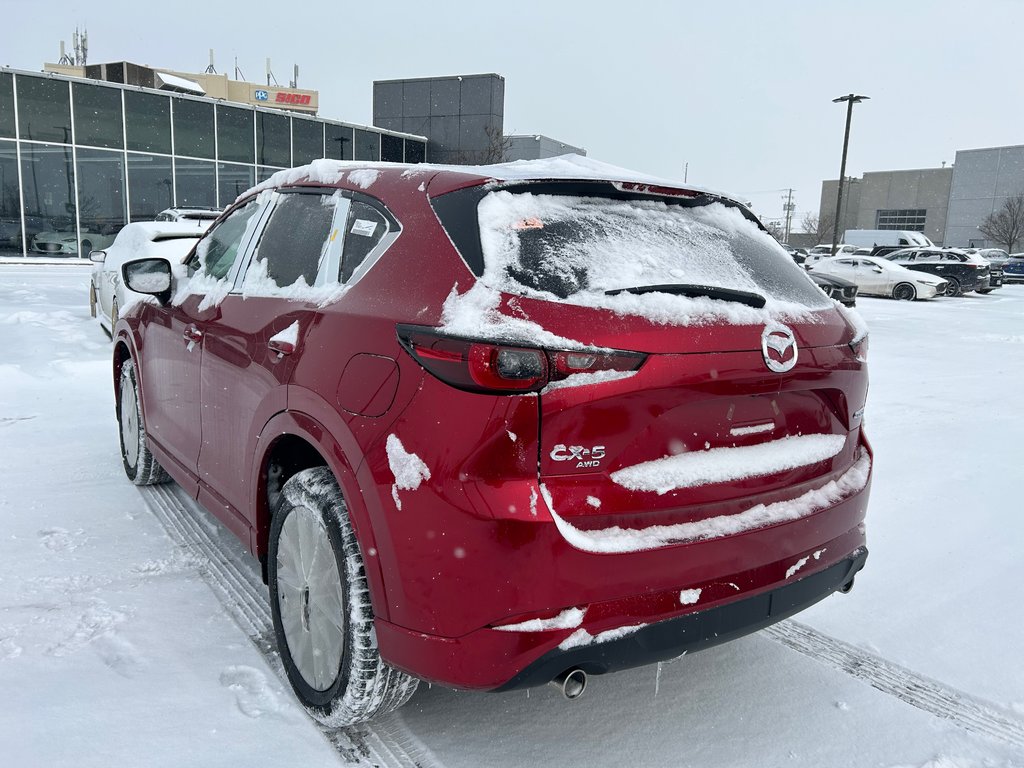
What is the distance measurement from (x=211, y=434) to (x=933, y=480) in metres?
4.28

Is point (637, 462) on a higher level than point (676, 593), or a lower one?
higher

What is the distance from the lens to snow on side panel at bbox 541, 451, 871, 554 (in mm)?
1859

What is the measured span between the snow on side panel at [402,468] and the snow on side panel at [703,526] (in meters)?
0.31

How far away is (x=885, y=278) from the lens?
23.1 meters

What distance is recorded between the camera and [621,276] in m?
2.06

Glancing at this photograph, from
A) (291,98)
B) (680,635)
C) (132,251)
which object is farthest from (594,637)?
(291,98)

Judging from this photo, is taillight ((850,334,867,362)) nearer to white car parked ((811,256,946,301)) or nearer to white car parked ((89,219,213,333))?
white car parked ((89,219,213,333))

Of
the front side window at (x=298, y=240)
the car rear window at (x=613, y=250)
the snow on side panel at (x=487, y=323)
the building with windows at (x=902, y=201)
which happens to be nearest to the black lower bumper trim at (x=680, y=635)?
the snow on side panel at (x=487, y=323)

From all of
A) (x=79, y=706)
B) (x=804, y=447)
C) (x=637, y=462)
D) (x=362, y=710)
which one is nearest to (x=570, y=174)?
(x=637, y=462)

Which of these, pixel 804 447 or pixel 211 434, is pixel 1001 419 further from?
pixel 211 434

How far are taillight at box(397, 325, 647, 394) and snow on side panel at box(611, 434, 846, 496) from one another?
27cm

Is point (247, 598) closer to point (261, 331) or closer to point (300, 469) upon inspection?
point (300, 469)

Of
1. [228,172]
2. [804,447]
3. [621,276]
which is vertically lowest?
[804,447]

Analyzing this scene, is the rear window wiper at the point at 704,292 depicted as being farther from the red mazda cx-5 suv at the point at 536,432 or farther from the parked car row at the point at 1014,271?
the parked car row at the point at 1014,271
